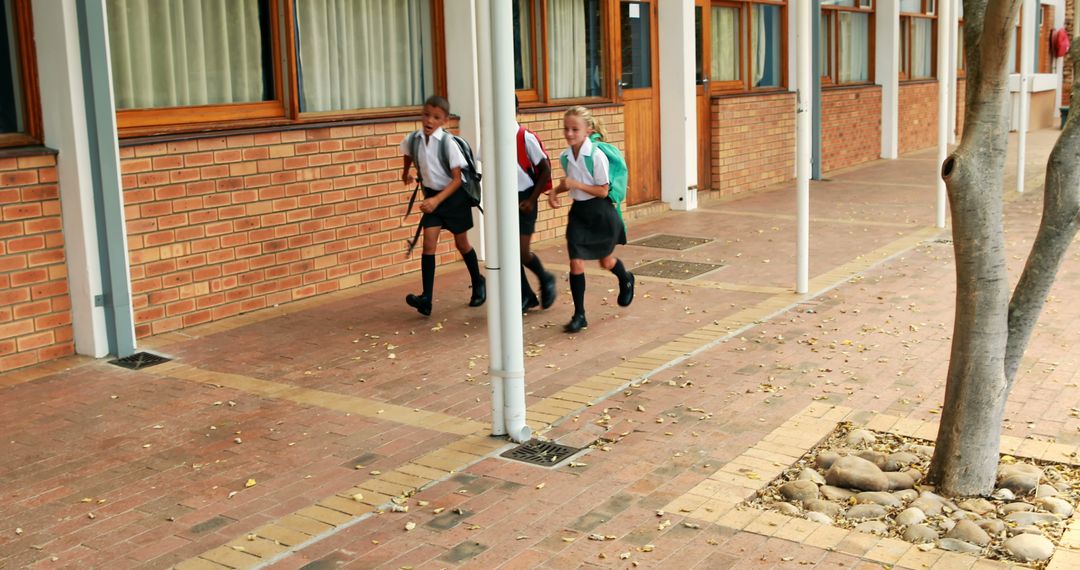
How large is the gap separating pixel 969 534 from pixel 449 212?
4977mm

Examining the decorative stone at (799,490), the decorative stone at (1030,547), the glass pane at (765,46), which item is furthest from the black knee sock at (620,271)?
the glass pane at (765,46)

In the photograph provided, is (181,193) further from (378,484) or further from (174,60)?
(378,484)

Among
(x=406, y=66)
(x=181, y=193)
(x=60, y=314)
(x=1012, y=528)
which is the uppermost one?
(x=406, y=66)

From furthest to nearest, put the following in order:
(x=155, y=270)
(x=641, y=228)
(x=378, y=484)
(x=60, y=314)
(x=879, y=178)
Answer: (x=879, y=178), (x=641, y=228), (x=155, y=270), (x=60, y=314), (x=378, y=484)

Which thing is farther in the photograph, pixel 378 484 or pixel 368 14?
pixel 368 14

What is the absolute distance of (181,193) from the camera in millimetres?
8492

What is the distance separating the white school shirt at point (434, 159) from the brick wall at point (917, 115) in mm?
16181

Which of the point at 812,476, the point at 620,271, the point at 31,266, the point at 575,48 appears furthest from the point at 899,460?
the point at 575,48

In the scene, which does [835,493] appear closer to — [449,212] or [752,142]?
[449,212]

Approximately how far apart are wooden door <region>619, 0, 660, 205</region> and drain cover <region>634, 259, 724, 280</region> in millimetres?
3143

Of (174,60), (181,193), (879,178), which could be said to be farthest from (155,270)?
(879,178)

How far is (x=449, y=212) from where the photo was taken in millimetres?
8680

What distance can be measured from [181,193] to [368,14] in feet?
9.32

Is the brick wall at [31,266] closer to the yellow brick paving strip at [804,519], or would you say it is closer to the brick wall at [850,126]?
the yellow brick paving strip at [804,519]
